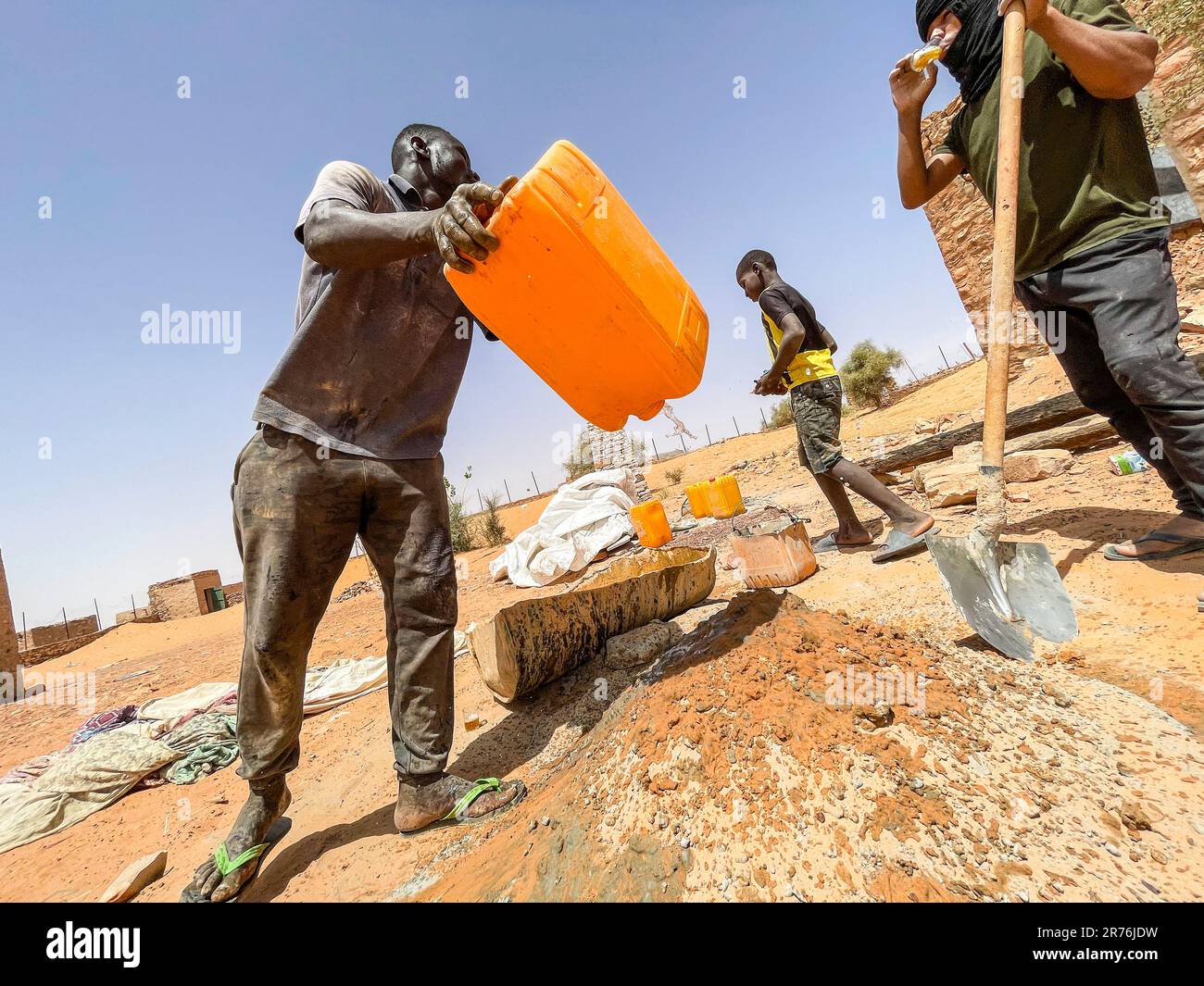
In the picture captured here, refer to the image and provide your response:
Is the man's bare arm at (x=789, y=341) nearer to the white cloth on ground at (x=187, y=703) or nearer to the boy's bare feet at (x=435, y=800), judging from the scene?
the boy's bare feet at (x=435, y=800)

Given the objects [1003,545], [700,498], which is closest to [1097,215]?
[1003,545]

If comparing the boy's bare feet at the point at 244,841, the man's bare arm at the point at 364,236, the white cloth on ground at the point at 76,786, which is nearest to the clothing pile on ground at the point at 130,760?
the white cloth on ground at the point at 76,786

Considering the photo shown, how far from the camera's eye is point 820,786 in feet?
3.44

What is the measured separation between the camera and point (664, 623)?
107 inches

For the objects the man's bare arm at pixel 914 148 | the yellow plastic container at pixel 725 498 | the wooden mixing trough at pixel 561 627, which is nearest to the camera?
the man's bare arm at pixel 914 148

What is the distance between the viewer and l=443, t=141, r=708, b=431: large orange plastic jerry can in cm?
137

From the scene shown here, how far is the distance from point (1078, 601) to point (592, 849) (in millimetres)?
1932

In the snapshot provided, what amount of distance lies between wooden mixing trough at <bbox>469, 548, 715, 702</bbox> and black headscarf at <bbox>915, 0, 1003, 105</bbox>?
8.32 ft

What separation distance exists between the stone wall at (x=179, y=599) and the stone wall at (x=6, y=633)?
7.94m

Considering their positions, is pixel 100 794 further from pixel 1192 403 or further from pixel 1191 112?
pixel 1191 112

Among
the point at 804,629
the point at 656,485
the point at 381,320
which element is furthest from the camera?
the point at 656,485

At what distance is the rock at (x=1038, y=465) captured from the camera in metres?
3.77

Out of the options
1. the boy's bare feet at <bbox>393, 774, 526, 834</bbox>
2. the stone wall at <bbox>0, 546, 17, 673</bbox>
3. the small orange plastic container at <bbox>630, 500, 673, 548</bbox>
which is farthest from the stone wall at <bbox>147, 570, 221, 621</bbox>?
the boy's bare feet at <bbox>393, 774, 526, 834</bbox>
